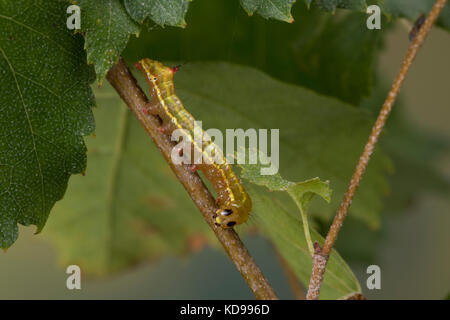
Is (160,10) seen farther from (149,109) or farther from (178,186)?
(178,186)

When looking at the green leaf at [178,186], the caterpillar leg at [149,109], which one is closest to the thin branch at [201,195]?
the caterpillar leg at [149,109]

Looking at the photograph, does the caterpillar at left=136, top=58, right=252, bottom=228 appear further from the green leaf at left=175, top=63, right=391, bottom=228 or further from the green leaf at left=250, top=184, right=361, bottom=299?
the green leaf at left=175, top=63, right=391, bottom=228

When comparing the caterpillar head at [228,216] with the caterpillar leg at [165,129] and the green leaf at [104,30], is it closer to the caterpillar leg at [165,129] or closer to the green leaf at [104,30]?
the caterpillar leg at [165,129]

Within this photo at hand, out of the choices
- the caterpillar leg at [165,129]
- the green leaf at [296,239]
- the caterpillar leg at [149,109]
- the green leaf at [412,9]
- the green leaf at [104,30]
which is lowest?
the green leaf at [296,239]

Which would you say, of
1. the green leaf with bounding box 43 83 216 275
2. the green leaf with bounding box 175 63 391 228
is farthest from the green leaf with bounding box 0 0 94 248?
the green leaf with bounding box 43 83 216 275

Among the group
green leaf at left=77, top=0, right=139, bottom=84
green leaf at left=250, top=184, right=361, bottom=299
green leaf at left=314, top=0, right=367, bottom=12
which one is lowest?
green leaf at left=250, top=184, right=361, bottom=299

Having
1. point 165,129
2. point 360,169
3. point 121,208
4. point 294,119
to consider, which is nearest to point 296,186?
point 360,169
